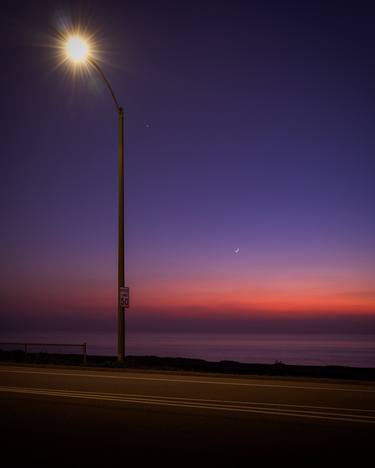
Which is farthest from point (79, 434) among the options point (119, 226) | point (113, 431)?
point (119, 226)

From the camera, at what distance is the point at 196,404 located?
11.2 meters

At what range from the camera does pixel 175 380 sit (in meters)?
15.5

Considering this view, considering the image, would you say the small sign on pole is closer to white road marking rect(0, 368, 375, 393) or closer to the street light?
the street light

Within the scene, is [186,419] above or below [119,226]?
below

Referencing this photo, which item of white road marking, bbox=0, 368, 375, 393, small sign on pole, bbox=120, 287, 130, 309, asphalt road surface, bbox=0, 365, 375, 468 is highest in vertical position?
small sign on pole, bbox=120, 287, 130, 309

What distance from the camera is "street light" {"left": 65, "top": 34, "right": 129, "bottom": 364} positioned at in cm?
1884

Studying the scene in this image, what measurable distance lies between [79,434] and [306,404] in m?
4.58

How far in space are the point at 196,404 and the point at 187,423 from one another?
6.30 ft

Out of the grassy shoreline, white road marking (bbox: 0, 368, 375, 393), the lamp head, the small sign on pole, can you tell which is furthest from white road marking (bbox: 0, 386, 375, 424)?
the lamp head

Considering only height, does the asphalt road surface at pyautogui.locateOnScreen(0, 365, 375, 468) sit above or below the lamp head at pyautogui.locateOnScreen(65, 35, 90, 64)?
below

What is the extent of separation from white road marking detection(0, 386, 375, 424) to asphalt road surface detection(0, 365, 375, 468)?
0.06 ft

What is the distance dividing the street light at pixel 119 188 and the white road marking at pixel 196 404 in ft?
20.1

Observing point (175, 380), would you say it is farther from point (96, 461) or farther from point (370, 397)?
point (96, 461)

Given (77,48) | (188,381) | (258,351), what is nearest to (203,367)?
(188,381)
